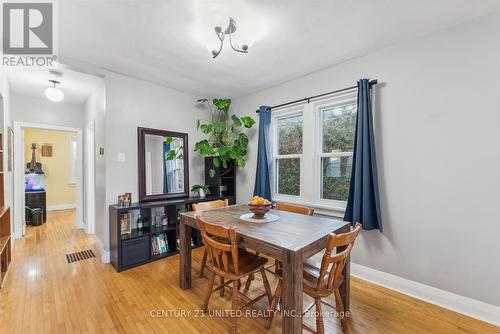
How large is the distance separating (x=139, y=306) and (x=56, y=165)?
6.42 m

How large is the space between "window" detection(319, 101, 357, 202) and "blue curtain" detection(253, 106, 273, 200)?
81 centimetres

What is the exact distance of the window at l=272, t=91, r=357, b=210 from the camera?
285 cm

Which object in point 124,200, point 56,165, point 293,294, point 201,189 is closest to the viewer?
point 293,294

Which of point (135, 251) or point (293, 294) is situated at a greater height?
point (293, 294)

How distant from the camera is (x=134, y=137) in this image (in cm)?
324

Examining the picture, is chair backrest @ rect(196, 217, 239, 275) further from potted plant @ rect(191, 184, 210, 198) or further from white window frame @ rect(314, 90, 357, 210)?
potted plant @ rect(191, 184, 210, 198)

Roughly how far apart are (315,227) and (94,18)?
2535mm

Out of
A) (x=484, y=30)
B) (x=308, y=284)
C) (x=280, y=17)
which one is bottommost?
(x=308, y=284)

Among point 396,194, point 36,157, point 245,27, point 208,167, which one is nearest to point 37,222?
point 36,157

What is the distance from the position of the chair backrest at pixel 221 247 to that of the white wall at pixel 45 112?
171 inches

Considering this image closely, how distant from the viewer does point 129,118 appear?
320cm

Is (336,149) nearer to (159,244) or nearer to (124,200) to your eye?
(159,244)

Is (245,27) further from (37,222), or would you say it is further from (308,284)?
(37,222)

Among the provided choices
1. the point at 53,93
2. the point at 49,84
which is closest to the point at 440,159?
the point at 53,93
